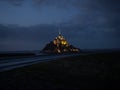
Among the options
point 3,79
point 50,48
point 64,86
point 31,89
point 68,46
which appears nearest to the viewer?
point 31,89

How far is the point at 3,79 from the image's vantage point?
19.5 meters

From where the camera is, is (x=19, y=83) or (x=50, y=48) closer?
(x=19, y=83)

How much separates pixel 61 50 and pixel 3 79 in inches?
6400

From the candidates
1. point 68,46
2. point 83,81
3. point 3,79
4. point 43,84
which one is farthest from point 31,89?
point 68,46

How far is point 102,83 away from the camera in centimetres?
1895

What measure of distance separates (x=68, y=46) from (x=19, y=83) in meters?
179

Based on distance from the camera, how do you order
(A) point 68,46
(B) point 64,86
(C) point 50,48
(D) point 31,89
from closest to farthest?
(D) point 31,89, (B) point 64,86, (C) point 50,48, (A) point 68,46

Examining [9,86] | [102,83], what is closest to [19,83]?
[9,86]

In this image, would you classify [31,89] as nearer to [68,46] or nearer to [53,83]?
[53,83]

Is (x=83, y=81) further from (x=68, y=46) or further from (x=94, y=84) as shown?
(x=68, y=46)

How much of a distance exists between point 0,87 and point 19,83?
2205mm

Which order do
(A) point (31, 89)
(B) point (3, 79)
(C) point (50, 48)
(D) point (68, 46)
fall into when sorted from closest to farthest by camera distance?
(A) point (31, 89) → (B) point (3, 79) → (C) point (50, 48) → (D) point (68, 46)

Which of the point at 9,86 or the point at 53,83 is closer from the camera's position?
the point at 9,86

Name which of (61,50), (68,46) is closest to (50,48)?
(61,50)
